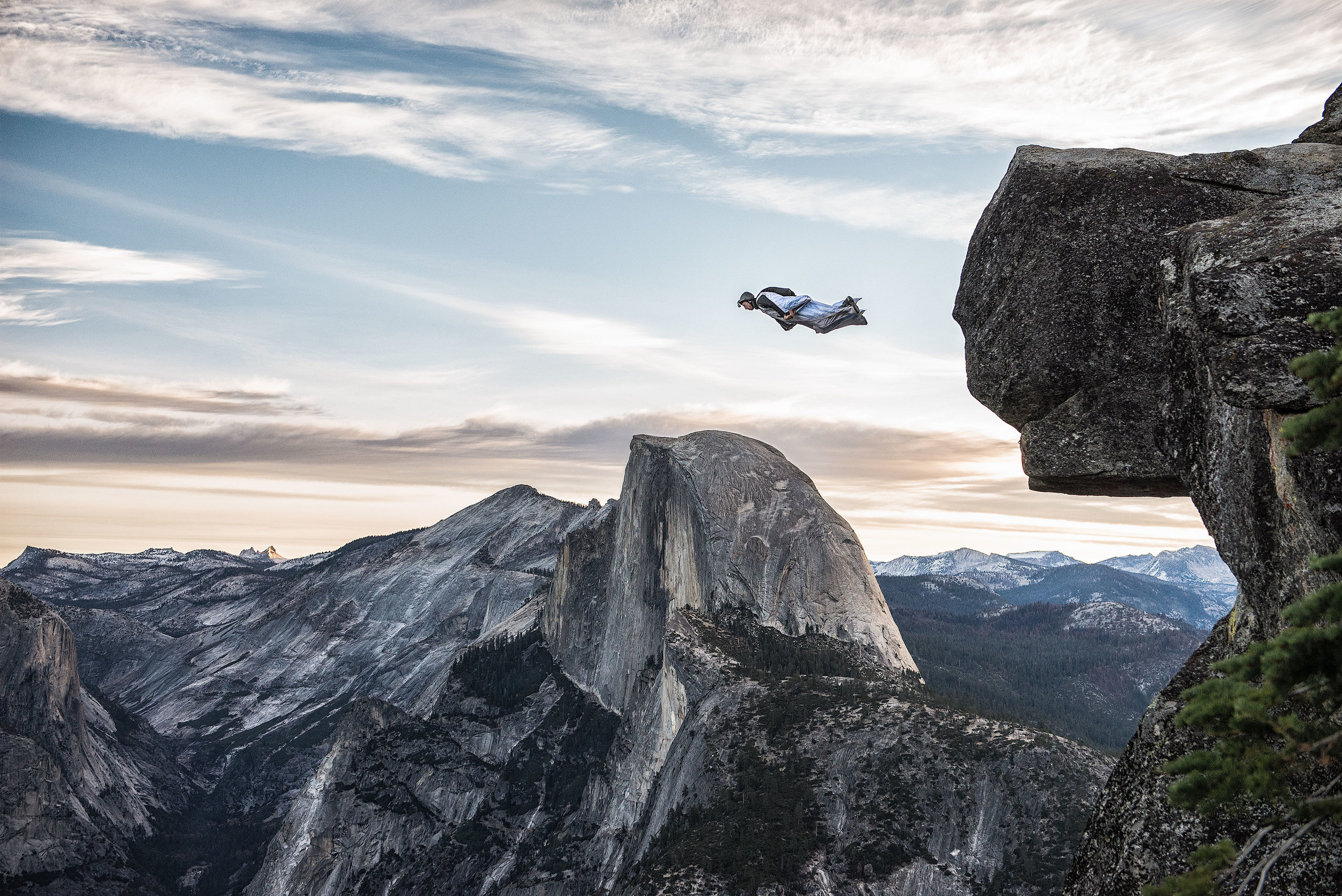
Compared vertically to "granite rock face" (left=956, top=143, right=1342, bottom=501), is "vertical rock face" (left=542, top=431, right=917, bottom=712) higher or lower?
lower

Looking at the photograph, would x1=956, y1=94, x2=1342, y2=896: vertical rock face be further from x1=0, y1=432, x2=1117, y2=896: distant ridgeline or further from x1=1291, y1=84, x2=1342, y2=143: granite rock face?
x1=0, y1=432, x2=1117, y2=896: distant ridgeline

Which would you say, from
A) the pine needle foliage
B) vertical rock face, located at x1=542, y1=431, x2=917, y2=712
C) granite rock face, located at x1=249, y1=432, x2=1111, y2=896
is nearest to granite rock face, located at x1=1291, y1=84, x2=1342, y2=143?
the pine needle foliage

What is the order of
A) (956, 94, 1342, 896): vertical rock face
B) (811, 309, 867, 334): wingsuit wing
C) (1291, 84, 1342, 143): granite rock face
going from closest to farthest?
(956, 94, 1342, 896): vertical rock face < (1291, 84, 1342, 143): granite rock face < (811, 309, 867, 334): wingsuit wing

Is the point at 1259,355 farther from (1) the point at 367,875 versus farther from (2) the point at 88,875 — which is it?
(2) the point at 88,875

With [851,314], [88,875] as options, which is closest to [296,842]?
[88,875]

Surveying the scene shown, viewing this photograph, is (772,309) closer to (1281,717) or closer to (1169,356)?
(1169,356)
